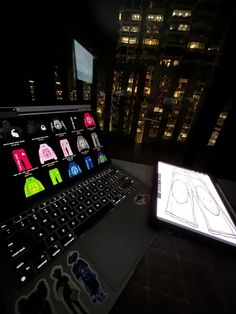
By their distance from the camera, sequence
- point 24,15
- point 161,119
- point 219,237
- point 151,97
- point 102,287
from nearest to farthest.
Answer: point 102,287
point 219,237
point 24,15
point 151,97
point 161,119

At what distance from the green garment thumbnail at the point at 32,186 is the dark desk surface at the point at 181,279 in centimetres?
40

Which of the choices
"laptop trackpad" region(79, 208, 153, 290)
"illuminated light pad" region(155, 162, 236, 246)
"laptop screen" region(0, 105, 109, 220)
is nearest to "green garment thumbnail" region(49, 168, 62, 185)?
"laptop screen" region(0, 105, 109, 220)

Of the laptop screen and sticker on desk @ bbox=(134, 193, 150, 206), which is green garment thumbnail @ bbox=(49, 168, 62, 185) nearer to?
the laptop screen

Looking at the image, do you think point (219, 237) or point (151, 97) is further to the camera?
point (151, 97)

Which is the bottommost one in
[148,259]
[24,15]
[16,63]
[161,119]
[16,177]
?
[161,119]

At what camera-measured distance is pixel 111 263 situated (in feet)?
1.27

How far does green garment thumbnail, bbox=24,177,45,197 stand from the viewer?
0.50m

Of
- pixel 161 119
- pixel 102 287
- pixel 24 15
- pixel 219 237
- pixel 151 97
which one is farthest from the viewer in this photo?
pixel 161 119

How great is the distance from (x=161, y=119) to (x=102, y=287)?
3.79m

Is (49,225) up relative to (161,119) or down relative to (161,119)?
up

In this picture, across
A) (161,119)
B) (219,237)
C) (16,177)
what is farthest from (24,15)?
(161,119)

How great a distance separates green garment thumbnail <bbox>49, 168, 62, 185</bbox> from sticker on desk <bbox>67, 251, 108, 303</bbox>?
0.89 ft

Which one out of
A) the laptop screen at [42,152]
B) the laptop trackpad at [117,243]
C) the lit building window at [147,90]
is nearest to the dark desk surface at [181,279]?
the laptop trackpad at [117,243]

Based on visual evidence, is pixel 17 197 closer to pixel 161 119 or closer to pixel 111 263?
pixel 111 263
